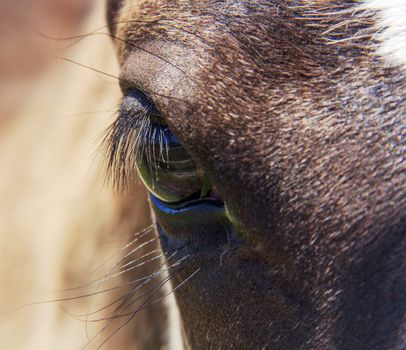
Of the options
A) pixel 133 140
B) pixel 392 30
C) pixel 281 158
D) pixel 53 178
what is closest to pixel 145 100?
pixel 133 140

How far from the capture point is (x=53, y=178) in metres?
2.88

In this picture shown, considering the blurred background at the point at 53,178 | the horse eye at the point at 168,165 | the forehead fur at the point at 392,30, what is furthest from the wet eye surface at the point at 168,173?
the blurred background at the point at 53,178

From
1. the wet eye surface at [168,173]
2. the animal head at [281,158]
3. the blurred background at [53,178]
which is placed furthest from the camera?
the blurred background at [53,178]

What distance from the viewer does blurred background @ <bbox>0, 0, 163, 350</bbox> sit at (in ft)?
8.54

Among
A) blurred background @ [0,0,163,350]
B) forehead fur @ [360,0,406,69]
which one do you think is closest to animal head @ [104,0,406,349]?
forehead fur @ [360,0,406,69]

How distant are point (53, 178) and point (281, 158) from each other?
1.58 meters

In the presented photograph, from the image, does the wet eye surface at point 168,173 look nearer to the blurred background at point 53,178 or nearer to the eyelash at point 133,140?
the eyelash at point 133,140

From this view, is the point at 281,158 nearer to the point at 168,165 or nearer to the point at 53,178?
the point at 168,165

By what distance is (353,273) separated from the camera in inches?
56.8

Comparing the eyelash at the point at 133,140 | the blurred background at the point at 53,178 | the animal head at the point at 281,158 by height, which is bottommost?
the animal head at the point at 281,158

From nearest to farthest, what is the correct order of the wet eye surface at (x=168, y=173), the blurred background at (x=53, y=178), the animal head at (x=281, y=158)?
the animal head at (x=281, y=158) < the wet eye surface at (x=168, y=173) < the blurred background at (x=53, y=178)

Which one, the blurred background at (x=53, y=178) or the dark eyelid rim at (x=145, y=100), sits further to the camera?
the blurred background at (x=53, y=178)

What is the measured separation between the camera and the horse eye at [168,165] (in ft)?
5.49

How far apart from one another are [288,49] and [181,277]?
60 cm
